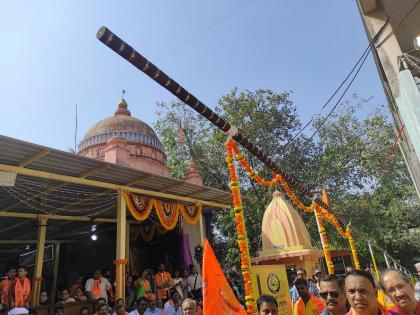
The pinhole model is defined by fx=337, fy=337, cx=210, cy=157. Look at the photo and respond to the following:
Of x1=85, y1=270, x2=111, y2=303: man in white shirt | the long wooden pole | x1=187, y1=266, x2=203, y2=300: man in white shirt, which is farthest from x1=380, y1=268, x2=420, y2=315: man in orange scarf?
x1=187, y1=266, x2=203, y2=300: man in white shirt

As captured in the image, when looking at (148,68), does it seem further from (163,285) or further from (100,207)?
(163,285)

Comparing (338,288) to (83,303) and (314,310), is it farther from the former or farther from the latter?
(83,303)

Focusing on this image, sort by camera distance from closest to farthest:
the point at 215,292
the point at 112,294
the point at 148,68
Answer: the point at 148,68, the point at 215,292, the point at 112,294

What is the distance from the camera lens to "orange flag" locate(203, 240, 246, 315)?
4.08 m

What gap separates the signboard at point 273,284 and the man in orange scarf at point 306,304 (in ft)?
7.77

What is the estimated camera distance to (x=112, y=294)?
10117mm

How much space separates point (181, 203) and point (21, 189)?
520 cm

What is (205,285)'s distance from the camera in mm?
4152

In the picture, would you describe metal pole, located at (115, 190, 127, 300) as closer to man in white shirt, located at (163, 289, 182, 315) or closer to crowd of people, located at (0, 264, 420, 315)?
crowd of people, located at (0, 264, 420, 315)

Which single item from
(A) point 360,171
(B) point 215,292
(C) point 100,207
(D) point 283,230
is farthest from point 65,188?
(A) point 360,171

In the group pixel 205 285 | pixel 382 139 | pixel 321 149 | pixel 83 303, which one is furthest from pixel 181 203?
pixel 382 139

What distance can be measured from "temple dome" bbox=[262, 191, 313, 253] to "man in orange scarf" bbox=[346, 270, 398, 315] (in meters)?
11.1

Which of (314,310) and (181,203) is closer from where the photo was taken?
(314,310)

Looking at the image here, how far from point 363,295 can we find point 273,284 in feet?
17.5
